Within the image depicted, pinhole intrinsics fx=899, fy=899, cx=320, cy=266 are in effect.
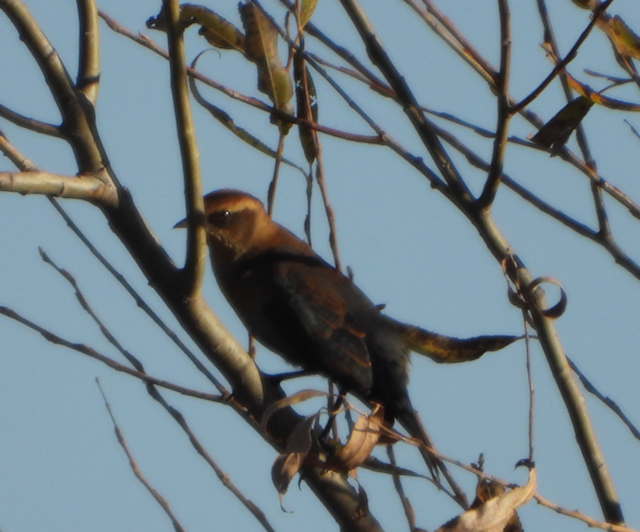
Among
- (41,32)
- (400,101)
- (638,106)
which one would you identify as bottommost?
(638,106)

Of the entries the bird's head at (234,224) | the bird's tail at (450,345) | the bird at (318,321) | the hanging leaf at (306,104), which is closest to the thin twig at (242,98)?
the hanging leaf at (306,104)

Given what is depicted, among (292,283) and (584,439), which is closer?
(584,439)

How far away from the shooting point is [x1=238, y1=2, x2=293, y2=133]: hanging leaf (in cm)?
336

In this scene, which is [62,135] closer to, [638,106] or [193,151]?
[193,151]

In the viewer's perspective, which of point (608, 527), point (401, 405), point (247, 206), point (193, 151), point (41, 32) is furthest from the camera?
point (247, 206)

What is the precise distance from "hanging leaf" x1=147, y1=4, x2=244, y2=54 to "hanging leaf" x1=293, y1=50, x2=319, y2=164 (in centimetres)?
27

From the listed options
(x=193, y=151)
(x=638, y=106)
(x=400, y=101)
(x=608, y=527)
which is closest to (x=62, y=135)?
(x=193, y=151)

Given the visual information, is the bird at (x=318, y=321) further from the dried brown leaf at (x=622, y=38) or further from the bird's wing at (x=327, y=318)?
the dried brown leaf at (x=622, y=38)

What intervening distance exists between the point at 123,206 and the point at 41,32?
0.64 metres

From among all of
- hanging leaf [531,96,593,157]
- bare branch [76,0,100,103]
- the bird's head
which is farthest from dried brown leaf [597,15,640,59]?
the bird's head

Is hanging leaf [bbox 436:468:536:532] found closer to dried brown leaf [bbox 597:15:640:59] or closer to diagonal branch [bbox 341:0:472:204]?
diagonal branch [bbox 341:0:472:204]

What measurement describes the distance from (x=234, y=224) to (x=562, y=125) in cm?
311

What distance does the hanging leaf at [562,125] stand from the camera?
2.88m

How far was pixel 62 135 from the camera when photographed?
9.96 feet
